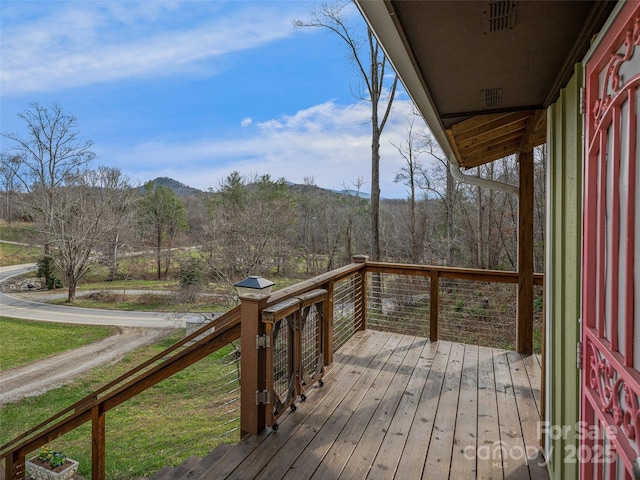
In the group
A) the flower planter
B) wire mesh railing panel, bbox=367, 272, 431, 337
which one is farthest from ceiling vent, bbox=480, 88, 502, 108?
the flower planter

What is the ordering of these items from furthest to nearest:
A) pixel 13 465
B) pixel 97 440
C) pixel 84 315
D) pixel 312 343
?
1. pixel 84 315
2. pixel 13 465
3. pixel 312 343
4. pixel 97 440

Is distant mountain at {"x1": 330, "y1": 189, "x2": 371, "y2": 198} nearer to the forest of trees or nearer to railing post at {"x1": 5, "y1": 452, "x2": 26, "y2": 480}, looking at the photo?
the forest of trees

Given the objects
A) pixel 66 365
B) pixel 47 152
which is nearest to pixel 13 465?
pixel 66 365

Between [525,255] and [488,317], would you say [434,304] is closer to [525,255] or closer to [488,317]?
[525,255]

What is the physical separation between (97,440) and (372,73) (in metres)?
10.3

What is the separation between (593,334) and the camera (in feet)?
4.12

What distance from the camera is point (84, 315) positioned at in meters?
13.6

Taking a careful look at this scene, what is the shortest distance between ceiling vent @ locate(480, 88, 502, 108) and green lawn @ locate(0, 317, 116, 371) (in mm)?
12860

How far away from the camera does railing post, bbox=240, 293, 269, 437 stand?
2.37 m

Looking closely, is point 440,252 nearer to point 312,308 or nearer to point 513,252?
point 513,252

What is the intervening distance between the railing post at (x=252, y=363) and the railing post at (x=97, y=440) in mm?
1176

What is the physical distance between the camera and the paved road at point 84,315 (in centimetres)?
1265

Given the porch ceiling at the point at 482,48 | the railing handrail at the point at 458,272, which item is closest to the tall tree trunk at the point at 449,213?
the railing handrail at the point at 458,272

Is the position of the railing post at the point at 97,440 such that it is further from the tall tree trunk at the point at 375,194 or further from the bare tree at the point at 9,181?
the bare tree at the point at 9,181
